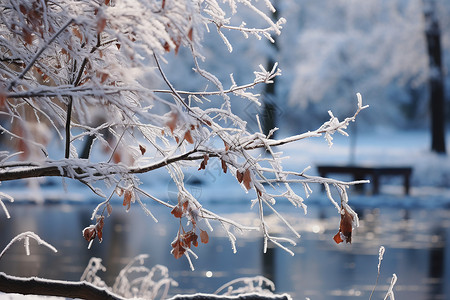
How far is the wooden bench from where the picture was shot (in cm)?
2305

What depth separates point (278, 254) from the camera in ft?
44.0

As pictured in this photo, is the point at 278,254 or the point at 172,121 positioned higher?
the point at 172,121

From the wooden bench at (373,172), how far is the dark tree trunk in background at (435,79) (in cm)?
675

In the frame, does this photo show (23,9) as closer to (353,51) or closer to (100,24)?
(100,24)

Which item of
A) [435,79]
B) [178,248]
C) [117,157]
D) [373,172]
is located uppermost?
[435,79]

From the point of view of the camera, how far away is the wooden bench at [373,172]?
2305cm

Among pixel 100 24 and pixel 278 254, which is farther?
pixel 278 254

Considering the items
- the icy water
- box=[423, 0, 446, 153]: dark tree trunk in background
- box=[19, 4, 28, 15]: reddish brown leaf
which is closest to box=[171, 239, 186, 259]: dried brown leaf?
box=[19, 4, 28, 15]: reddish brown leaf

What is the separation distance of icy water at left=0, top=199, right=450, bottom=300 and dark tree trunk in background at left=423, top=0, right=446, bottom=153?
Result: 10838 millimetres

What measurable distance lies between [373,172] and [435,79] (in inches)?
306

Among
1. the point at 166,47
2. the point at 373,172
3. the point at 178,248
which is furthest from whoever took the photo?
the point at 373,172

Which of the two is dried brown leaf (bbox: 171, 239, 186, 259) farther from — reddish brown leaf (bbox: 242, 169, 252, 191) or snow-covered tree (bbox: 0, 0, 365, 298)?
reddish brown leaf (bbox: 242, 169, 252, 191)

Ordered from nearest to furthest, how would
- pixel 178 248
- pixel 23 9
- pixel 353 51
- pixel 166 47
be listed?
1. pixel 166 47
2. pixel 23 9
3. pixel 178 248
4. pixel 353 51

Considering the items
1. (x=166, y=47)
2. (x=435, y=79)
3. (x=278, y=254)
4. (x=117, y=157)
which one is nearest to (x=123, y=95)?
(x=117, y=157)
